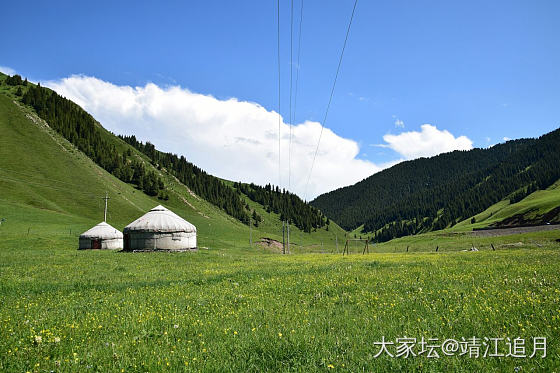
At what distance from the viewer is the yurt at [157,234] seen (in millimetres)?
45750

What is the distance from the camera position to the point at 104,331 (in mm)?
6820

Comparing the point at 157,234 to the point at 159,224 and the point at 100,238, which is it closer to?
the point at 159,224

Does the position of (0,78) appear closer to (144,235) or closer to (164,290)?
(144,235)

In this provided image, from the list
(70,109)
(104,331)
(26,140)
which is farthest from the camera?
(70,109)

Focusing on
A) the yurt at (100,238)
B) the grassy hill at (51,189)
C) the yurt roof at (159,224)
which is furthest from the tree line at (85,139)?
the yurt roof at (159,224)

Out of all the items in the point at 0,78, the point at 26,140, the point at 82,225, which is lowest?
the point at 82,225

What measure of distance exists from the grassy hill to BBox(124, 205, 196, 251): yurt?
20.6m

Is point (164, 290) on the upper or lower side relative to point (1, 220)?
lower

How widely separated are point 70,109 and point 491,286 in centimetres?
17661

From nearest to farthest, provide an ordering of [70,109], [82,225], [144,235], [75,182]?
[144,235] < [82,225] < [75,182] < [70,109]

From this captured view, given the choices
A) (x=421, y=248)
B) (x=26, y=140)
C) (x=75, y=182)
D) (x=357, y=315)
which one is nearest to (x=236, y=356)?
(x=357, y=315)

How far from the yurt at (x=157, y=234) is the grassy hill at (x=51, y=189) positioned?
20.6 meters

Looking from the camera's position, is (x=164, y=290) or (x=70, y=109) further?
(x=70, y=109)

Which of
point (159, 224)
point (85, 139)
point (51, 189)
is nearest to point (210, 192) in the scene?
point (85, 139)
